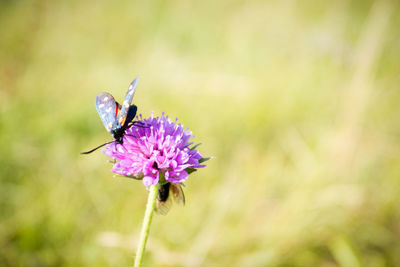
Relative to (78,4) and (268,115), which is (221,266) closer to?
(268,115)

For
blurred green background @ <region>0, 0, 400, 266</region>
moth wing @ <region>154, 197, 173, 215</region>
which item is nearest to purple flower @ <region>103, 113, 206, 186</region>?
blurred green background @ <region>0, 0, 400, 266</region>

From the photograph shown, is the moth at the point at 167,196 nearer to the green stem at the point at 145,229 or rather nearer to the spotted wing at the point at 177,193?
the spotted wing at the point at 177,193

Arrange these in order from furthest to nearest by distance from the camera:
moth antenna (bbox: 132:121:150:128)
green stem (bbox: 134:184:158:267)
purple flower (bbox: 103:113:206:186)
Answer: moth antenna (bbox: 132:121:150:128)
purple flower (bbox: 103:113:206:186)
green stem (bbox: 134:184:158:267)

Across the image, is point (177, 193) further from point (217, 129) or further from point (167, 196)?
point (217, 129)

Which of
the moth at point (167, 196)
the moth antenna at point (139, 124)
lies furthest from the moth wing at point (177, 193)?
the moth antenna at point (139, 124)

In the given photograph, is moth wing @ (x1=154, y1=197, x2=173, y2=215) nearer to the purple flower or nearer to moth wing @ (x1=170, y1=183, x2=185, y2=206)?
moth wing @ (x1=170, y1=183, x2=185, y2=206)

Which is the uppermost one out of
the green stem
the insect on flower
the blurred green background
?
the blurred green background

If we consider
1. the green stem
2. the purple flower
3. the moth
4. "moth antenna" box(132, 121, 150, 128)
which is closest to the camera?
the green stem
